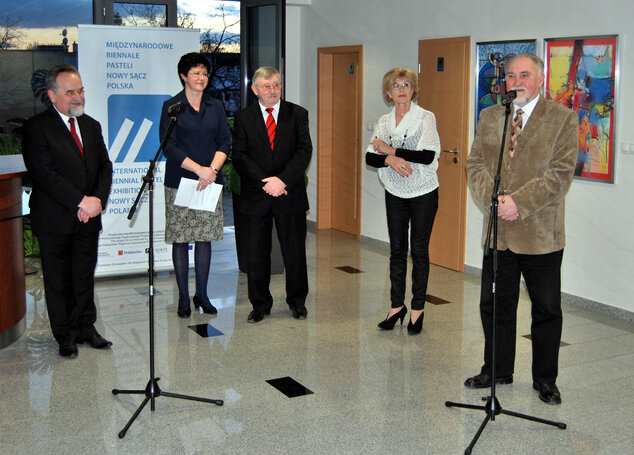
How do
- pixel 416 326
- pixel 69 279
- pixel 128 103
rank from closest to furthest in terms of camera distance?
pixel 69 279 < pixel 416 326 < pixel 128 103

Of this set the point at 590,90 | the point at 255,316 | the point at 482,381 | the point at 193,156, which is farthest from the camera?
the point at 590,90

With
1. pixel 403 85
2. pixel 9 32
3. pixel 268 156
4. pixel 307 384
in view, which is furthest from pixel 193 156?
pixel 9 32

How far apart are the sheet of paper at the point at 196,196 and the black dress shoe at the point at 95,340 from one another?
1.01 m

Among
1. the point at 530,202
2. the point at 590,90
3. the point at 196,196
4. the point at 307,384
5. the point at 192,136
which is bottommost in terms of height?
the point at 307,384

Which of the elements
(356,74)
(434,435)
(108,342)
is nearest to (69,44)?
(356,74)

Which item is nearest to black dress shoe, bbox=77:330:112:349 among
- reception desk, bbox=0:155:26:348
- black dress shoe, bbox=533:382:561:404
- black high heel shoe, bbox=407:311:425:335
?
reception desk, bbox=0:155:26:348

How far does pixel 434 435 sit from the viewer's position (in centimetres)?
350

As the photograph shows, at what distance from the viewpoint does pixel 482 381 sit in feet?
13.4

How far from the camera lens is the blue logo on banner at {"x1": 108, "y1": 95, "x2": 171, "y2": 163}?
6.19 meters

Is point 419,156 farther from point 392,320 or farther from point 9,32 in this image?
point 9,32

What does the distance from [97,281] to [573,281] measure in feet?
12.8

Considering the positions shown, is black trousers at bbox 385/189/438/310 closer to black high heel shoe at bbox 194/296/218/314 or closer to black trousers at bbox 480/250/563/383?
black trousers at bbox 480/250/563/383

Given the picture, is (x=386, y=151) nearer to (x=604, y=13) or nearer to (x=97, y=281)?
(x=604, y=13)

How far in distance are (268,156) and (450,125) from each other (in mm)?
2520
